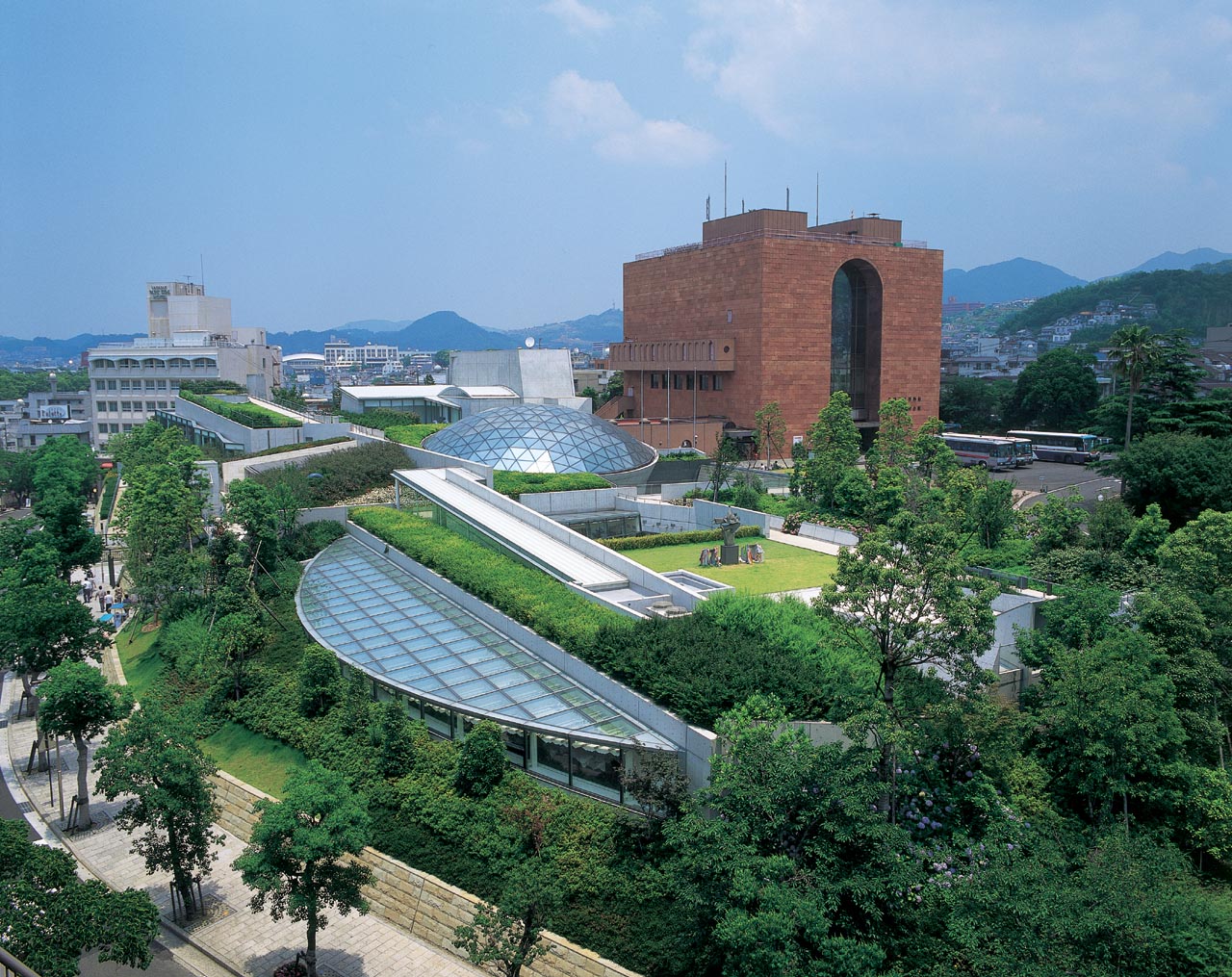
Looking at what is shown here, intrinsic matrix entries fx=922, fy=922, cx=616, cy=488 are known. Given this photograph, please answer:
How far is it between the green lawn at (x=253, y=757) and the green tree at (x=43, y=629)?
4.76 meters

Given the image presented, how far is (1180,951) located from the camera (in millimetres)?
14602

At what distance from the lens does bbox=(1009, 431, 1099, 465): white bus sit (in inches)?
2788

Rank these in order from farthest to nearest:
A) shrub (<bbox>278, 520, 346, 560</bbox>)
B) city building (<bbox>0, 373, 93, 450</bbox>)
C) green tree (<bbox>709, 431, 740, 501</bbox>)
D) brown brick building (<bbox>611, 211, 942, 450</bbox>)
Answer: city building (<bbox>0, 373, 93, 450</bbox>) < brown brick building (<bbox>611, 211, 942, 450</bbox>) < green tree (<bbox>709, 431, 740, 501</bbox>) < shrub (<bbox>278, 520, 346, 560</bbox>)

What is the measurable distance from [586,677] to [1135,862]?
37.4ft

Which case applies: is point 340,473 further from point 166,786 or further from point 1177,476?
point 1177,476

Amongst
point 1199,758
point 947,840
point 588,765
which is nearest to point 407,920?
point 588,765

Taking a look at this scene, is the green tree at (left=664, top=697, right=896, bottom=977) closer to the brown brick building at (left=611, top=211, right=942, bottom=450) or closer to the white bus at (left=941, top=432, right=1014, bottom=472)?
the brown brick building at (left=611, top=211, right=942, bottom=450)

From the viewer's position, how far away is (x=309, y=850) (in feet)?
49.9

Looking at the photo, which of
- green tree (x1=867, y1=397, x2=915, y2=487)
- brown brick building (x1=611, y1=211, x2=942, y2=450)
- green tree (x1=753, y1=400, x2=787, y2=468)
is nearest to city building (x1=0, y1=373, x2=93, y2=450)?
brown brick building (x1=611, y1=211, x2=942, y2=450)

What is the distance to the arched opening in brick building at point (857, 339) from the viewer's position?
66.7 m

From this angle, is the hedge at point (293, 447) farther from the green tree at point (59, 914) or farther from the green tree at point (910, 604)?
the green tree at point (910, 604)

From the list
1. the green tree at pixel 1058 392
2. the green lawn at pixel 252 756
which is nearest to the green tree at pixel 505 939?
the green lawn at pixel 252 756

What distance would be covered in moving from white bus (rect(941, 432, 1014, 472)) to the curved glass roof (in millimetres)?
47827

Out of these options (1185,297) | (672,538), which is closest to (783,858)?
(672,538)
